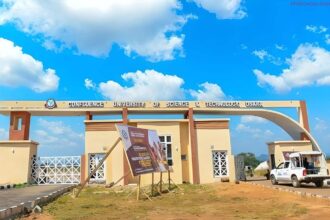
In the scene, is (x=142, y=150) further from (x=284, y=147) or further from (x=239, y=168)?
(x=284, y=147)

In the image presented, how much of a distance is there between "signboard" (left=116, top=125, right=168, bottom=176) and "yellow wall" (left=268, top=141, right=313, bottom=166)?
1085cm

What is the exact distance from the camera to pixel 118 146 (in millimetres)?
24859

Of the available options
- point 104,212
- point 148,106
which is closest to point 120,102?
point 148,106

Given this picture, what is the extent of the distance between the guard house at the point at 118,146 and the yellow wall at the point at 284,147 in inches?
167

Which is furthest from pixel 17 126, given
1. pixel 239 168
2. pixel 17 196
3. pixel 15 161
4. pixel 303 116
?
pixel 303 116

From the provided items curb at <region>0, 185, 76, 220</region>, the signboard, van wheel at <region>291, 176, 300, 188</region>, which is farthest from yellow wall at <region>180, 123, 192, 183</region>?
curb at <region>0, 185, 76, 220</region>

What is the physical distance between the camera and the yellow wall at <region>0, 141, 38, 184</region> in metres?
Result: 24.2

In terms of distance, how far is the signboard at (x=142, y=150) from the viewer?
1733 cm

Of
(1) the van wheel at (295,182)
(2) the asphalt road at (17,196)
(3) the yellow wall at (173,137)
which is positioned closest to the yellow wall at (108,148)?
(3) the yellow wall at (173,137)

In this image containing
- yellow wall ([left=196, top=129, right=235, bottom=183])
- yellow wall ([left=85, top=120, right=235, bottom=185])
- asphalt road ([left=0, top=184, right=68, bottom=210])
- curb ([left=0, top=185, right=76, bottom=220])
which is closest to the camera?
curb ([left=0, top=185, right=76, bottom=220])

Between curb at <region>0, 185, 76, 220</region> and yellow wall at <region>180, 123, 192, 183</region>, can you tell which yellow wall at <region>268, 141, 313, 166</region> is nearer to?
yellow wall at <region>180, 123, 192, 183</region>

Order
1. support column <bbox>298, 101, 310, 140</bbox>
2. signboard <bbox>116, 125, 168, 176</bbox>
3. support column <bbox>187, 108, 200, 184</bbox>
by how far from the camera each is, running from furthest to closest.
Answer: support column <bbox>298, 101, 310, 140</bbox> < support column <bbox>187, 108, 200, 184</bbox> < signboard <bbox>116, 125, 168, 176</bbox>

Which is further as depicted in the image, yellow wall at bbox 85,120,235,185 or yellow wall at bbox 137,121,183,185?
yellow wall at bbox 137,121,183,185

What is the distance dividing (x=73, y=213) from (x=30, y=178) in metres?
13.9
